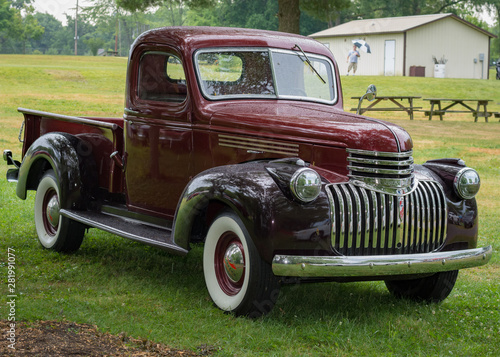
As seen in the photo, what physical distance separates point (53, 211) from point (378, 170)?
338 centimetres

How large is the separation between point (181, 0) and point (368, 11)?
43.7 meters

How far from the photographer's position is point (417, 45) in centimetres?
4103

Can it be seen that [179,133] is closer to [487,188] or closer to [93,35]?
[487,188]

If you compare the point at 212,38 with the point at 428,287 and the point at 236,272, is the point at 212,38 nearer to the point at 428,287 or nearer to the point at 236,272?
the point at 236,272

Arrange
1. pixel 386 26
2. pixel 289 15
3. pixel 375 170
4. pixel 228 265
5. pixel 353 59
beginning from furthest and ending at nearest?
pixel 386 26, pixel 353 59, pixel 289 15, pixel 228 265, pixel 375 170

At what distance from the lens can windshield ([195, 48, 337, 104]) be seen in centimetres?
556

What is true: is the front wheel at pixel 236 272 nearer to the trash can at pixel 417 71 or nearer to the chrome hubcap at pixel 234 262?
the chrome hubcap at pixel 234 262

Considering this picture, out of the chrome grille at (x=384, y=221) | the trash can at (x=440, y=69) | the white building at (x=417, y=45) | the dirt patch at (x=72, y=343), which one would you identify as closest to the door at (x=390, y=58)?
the white building at (x=417, y=45)

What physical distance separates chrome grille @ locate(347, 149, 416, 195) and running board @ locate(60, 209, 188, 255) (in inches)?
51.7

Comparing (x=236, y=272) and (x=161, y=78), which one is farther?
(x=161, y=78)

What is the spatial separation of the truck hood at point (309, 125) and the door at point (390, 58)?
121ft

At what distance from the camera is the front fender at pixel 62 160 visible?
624 centimetres

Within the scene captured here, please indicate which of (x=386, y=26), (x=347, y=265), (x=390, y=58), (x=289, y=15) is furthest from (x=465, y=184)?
(x=386, y=26)

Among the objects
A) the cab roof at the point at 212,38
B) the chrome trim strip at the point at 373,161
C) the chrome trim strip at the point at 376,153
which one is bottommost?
the chrome trim strip at the point at 373,161
